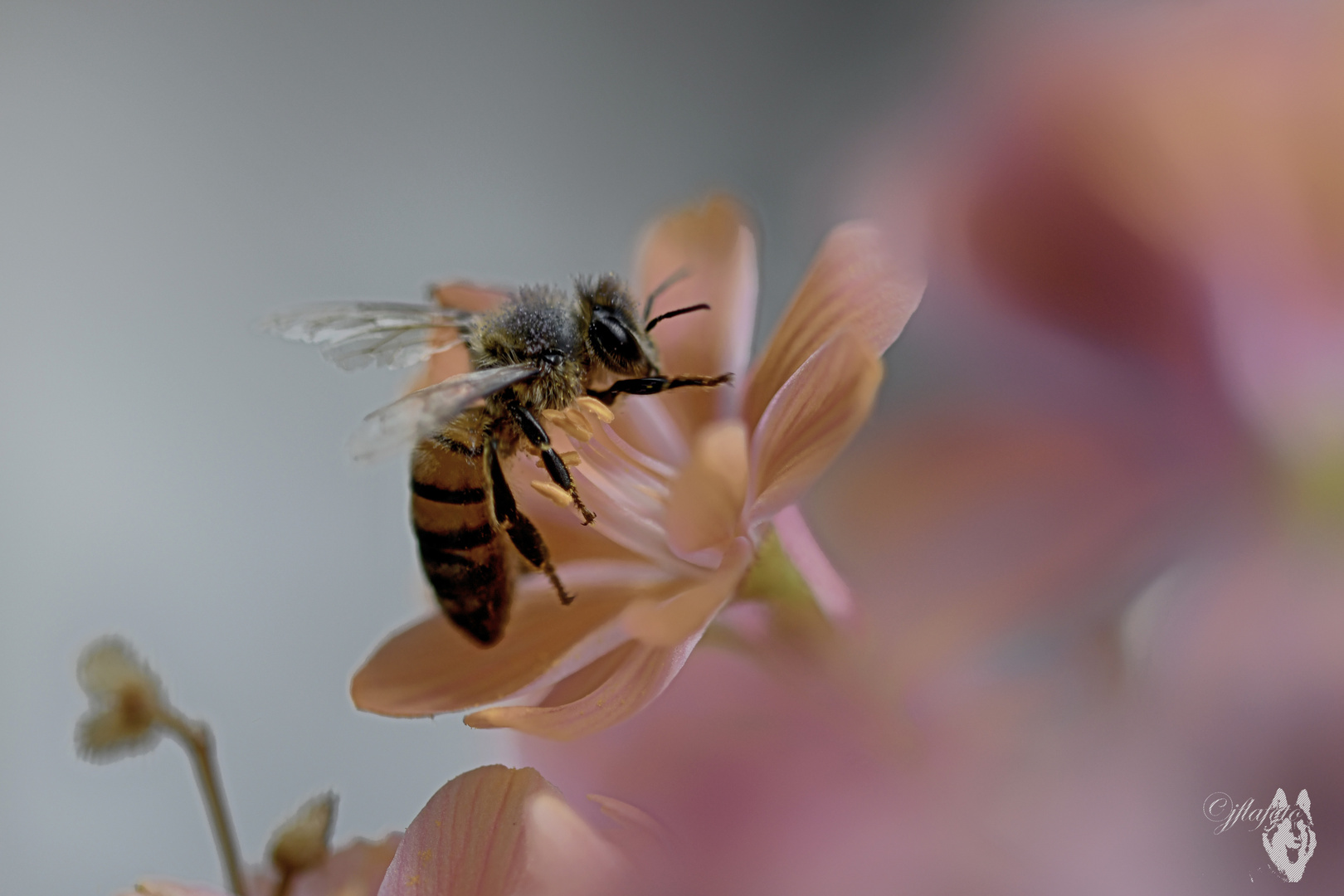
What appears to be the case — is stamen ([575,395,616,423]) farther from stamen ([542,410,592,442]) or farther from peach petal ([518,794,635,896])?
peach petal ([518,794,635,896])

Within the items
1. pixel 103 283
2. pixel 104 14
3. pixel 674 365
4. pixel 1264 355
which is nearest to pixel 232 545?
pixel 103 283

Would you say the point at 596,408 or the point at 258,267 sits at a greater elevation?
the point at 258,267

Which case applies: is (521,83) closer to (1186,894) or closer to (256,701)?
(256,701)

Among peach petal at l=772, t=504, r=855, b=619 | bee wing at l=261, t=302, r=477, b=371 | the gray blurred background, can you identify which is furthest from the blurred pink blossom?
the gray blurred background

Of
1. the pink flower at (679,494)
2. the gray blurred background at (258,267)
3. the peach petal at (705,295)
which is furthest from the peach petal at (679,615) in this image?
the gray blurred background at (258,267)

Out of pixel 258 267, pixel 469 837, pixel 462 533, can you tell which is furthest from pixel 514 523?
pixel 258 267

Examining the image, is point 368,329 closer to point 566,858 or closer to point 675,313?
point 675,313
